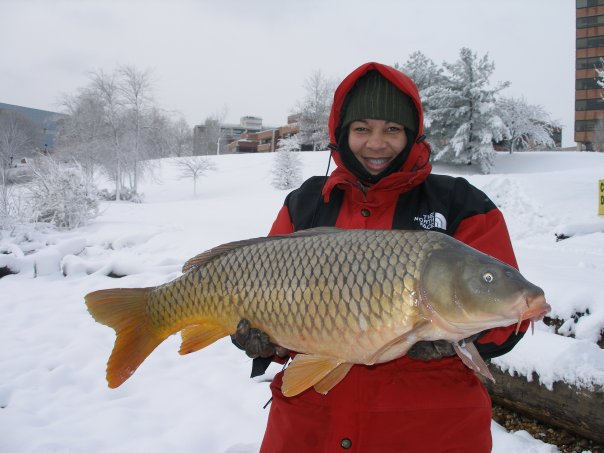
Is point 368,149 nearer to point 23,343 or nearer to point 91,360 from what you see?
point 91,360

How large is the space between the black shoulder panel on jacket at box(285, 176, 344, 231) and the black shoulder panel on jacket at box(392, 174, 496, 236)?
10.8 inches

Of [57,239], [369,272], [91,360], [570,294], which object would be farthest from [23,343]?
[57,239]

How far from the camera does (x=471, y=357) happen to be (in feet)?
4.96

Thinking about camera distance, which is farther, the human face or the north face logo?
the human face

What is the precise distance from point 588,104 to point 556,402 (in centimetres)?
5760

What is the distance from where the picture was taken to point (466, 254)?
1.50 m

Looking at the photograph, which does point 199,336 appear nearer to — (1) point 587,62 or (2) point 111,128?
(2) point 111,128

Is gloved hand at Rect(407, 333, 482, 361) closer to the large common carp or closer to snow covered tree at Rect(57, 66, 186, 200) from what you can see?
the large common carp

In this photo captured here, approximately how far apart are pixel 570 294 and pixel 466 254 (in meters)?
2.77

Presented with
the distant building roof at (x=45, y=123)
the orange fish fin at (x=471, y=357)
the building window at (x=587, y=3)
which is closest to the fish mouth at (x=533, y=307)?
the orange fish fin at (x=471, y=357)

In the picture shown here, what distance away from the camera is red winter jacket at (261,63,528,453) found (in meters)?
1.55

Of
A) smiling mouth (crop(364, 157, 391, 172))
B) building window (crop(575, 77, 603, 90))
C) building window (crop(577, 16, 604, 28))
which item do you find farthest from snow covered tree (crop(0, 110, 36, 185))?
building window (crop(577, 16, 604, 28))

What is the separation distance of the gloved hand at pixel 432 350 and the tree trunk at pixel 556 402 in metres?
1.68

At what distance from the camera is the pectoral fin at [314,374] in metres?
1.53
